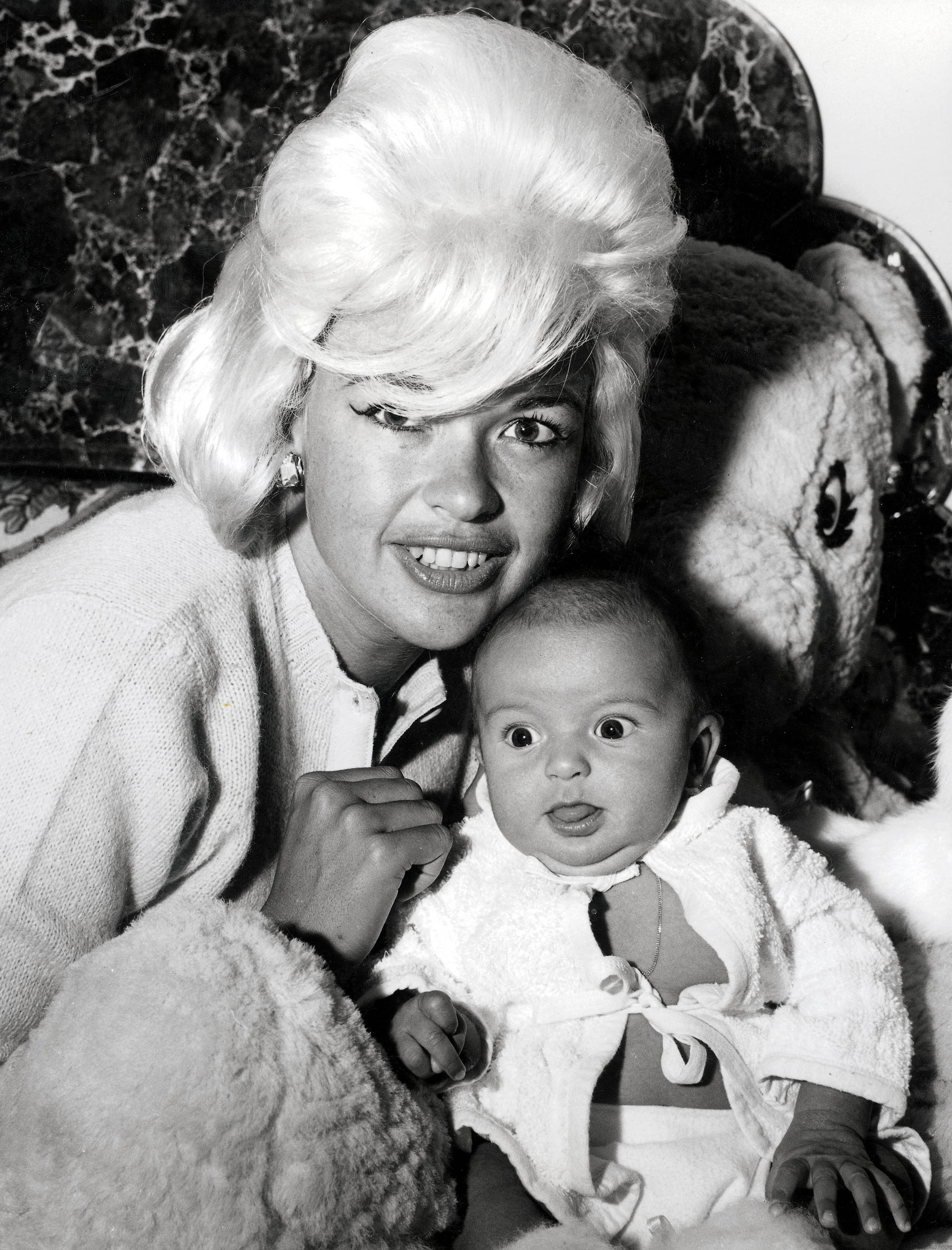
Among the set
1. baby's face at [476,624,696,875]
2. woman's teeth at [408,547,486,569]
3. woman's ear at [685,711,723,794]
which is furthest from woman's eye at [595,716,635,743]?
woman's teeth at [408,547,486,569]

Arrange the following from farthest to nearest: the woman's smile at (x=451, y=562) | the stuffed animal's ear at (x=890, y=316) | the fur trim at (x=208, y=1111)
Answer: the stuffed animal's ear at (x=890, y=316), the woman's smile at (x=451, y=562), the fur trim at (x=208, y=1111)

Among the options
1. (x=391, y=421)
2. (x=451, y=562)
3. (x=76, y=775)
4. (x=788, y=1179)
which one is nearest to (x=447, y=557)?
(x=451, y=562)

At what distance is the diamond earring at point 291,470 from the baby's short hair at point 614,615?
1.01 feet

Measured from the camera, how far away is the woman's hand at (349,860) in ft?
3.90

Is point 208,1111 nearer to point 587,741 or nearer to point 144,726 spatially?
point 144,726

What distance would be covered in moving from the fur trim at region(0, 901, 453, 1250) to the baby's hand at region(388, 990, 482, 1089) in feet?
0.18

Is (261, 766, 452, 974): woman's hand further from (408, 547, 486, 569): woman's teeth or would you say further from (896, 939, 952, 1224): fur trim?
(896, 939, 952, 1224): fur trim

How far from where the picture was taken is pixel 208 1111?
95 centimetres

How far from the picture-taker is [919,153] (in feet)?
6.36

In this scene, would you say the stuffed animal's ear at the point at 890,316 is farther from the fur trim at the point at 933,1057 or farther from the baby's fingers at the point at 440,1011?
the baby's fingers at the point at 440,1011

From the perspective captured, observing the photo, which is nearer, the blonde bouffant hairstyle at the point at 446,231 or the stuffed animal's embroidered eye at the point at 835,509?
the blonde bouffant hairstyle at the point at 446,231

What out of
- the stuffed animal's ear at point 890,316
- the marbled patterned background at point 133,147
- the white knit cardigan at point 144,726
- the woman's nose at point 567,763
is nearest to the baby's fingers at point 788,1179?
the woman's nose at point 567,763

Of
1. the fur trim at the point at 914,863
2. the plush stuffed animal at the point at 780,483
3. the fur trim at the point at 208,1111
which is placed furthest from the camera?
the plush stuffed animal at the point at 780,483

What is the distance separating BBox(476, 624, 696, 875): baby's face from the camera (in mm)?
1189
